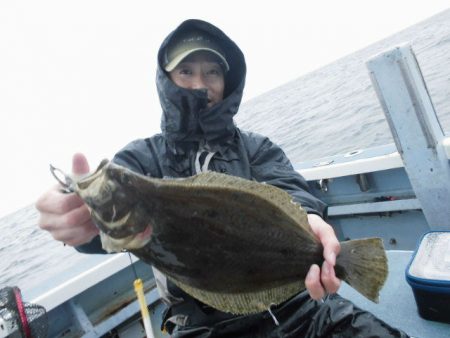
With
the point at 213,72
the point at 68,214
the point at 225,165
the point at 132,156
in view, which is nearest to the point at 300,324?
the point at 225,165

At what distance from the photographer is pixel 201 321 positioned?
2604 millimetres

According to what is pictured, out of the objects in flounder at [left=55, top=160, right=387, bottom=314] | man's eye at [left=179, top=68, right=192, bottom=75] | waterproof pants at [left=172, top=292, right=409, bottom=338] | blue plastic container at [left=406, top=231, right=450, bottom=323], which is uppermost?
man's eye at [left=179, top=68, right=192, bottom=75]

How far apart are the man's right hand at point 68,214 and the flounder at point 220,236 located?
143mm

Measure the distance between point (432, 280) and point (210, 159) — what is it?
2.01 metres

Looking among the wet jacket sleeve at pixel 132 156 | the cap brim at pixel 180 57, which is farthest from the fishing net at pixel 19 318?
the cap brim at pixel 180 57

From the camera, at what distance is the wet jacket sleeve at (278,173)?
280cm

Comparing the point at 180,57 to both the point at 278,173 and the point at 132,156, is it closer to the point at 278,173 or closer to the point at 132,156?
the point at 132,156

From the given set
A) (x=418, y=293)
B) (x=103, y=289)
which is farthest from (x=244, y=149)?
(x=103, y=289)

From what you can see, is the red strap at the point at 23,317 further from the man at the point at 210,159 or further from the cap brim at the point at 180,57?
the cap brim at the point at 180,57

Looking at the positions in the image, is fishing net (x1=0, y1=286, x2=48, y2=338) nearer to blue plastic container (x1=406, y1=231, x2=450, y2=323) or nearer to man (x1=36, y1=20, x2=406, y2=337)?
man (x1=36, y1=20, x2=406, y2=337)

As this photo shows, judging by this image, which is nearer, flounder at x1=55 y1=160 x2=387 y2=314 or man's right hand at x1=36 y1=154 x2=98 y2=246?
flounder at x1=55 y1=160 x2=387 y2=314

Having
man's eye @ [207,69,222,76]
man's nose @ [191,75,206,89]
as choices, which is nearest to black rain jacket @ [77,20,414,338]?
man's nose @ [191,75,206,89]

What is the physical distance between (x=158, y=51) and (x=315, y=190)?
11.9ft

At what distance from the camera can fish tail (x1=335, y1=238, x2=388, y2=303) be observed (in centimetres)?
184
